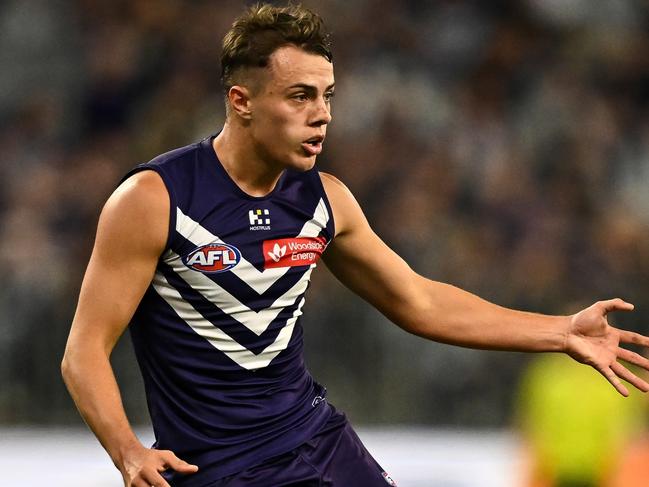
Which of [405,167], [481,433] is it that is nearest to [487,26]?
[405,167]

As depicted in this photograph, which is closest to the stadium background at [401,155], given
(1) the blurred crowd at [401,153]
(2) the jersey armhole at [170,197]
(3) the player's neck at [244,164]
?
(1) the blurred crowd at [401,153]

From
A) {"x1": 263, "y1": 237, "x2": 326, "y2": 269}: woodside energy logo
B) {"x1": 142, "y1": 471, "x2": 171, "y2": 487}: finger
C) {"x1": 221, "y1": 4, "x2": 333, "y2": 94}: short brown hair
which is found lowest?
{"x1": 142, "y1": 471, "x2": 171, "y2": 487}: finger

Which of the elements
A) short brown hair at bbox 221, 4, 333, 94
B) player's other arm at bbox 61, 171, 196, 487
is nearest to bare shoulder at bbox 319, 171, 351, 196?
short brown hair at bbox 221, 4, 333, 94

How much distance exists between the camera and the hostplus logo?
4.04 metres

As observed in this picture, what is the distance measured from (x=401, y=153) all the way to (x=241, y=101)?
6151mm

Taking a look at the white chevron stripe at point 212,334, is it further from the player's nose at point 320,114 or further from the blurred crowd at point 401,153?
the blurred crowd at point 401,153

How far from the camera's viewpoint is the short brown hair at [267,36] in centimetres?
400

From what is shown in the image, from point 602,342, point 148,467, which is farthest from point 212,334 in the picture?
point 602,342

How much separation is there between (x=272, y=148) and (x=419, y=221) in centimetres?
546

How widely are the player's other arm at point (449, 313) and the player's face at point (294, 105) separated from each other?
12.2 inches

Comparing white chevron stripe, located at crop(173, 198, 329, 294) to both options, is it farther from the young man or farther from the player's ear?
the player's ear

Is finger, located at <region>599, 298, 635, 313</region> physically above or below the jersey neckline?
below

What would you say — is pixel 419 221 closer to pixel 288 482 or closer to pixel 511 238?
pixel 511 238

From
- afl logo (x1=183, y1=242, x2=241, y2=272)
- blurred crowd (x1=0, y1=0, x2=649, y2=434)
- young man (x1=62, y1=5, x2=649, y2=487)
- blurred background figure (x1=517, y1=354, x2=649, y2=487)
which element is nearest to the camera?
young man (x1=62, y1=5, x2=649, y2=487)
